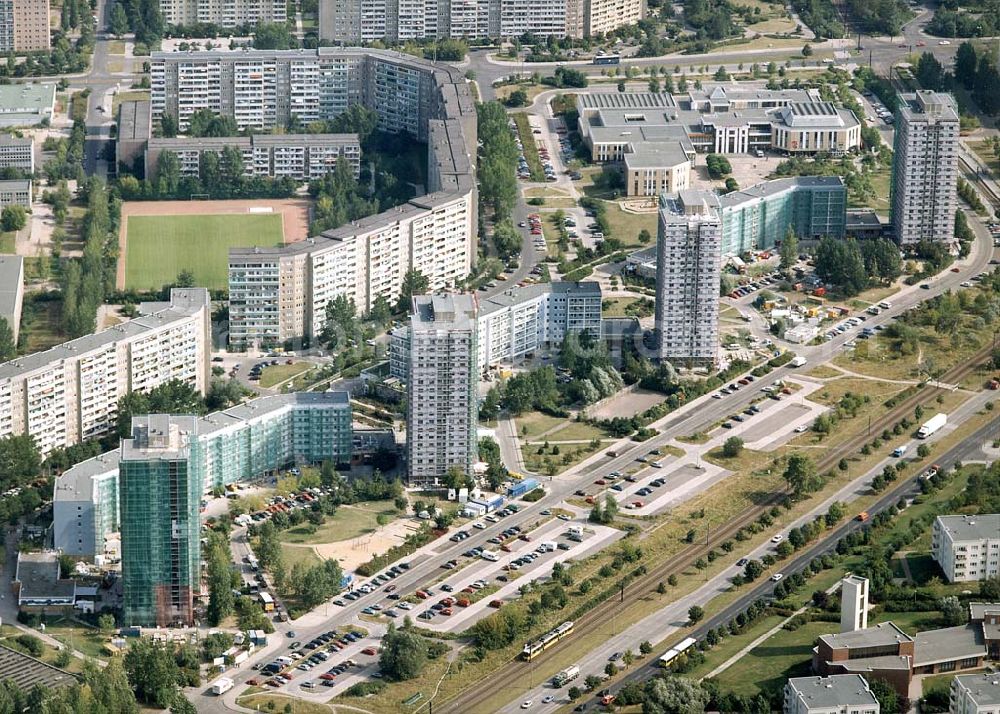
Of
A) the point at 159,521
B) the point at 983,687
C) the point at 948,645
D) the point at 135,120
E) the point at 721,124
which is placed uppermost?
the point at 721,124

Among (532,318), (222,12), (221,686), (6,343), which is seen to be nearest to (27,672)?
(221,686)

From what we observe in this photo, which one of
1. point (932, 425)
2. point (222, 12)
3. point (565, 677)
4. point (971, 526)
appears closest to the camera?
point (565, 677)

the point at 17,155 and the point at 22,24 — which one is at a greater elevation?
the point at 22,24

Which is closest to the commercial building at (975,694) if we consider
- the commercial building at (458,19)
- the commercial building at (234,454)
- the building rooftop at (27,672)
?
the building rooftop at (27,672)

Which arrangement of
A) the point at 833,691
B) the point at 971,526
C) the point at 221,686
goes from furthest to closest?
the point at 971,526 → the point at 221,686 → the point at 833,691

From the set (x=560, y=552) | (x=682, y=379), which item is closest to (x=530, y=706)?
(x=560, y=552)

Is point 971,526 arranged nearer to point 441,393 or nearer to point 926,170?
A: point 441,393

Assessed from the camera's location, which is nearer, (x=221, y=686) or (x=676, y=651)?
(x=221, y=686)

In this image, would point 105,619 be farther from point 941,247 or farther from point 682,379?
point 941,247
